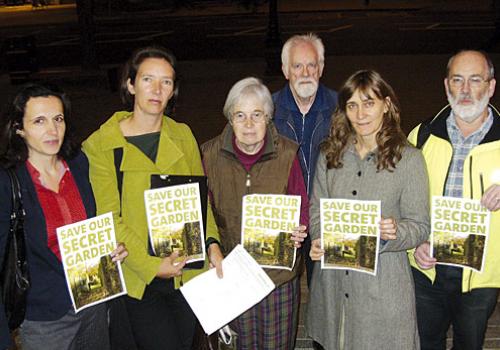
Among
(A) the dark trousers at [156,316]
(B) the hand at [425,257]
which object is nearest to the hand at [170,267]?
(A) the dark trousers at [156,316]

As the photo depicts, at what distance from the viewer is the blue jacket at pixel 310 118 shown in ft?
14.6

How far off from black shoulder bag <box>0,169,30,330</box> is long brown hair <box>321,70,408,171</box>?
172 centimetres

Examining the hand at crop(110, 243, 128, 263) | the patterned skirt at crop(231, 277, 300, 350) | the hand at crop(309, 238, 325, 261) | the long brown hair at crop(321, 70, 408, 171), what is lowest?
the patterned skirt at crop(231, 277, 300, 350)

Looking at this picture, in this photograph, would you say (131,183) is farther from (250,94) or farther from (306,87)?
(306,87)

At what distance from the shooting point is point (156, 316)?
3.67m

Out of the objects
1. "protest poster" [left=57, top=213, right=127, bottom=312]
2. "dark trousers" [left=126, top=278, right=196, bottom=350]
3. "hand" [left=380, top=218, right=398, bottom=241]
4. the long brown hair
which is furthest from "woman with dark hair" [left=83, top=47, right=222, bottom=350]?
"hand" [left=380, top=218, right=398, bottom=241]

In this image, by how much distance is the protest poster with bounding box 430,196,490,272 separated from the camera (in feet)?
11.9

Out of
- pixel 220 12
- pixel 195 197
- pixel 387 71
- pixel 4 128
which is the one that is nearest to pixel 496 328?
pixel 195 197

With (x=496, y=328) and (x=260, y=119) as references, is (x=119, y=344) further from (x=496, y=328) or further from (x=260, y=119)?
(x=496, y=328)

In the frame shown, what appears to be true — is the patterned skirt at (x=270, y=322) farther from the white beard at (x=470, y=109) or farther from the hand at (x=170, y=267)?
the white beard at (x=470, y=109)

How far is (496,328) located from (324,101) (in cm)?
239

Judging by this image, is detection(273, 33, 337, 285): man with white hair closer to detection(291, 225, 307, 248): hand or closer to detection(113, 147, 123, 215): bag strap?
detection(291, 225, 307, 248): hand

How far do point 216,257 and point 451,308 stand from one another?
1465mm

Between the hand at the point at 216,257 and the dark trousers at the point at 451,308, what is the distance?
1202 millimetres
